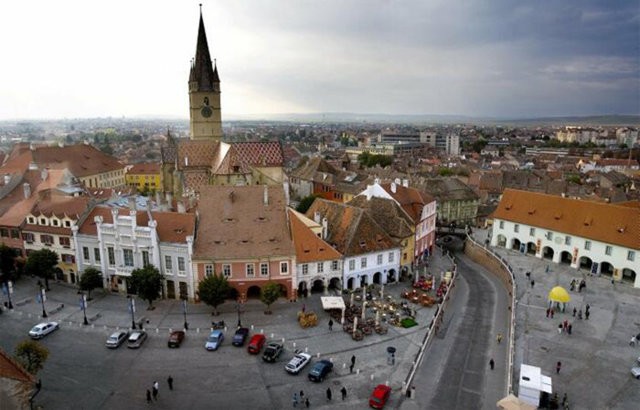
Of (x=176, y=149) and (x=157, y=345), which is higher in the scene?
(x=176, y=149)

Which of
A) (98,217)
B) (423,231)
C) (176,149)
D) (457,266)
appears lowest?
(457,266)

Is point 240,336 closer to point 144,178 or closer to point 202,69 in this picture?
point 202,69

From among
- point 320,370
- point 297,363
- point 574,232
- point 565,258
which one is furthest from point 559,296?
point 297,363

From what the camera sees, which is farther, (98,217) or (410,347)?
(98,217)

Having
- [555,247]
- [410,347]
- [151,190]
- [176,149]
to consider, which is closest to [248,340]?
[410,347]

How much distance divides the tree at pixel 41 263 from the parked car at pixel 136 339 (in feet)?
55.9

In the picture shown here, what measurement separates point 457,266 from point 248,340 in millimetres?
36211

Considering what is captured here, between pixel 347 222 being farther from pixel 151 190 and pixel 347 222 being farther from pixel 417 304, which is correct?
pixel 151 190

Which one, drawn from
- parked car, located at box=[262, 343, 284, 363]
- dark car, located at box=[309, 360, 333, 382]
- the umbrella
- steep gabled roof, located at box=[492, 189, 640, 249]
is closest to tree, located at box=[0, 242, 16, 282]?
parked car, located at box=[262, 343, 284, 363]

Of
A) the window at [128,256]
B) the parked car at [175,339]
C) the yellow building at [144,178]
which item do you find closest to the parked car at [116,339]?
the parked car at [175,339]

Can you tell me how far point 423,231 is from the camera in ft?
210

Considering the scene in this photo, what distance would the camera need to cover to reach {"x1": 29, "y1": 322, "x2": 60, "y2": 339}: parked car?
131ft

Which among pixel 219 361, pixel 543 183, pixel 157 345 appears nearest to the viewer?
pixel 219 361

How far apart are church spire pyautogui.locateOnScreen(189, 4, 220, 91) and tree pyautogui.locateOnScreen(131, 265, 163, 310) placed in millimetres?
52177
